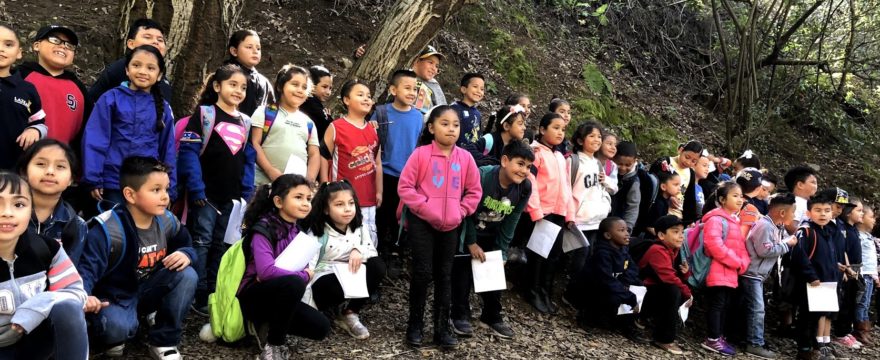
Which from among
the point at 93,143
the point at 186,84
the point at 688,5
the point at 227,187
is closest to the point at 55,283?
the point at 93,143

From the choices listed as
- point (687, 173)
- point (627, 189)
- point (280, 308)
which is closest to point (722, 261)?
point (627, 189)

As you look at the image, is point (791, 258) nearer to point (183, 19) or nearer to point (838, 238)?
point (838, 238)

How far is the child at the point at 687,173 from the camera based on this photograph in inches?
284

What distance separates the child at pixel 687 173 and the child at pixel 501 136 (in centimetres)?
216

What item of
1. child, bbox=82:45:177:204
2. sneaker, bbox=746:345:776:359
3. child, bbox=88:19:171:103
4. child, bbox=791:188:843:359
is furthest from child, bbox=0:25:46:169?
child, bbox=791:188:843:359

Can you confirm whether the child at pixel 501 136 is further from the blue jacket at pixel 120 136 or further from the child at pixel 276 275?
the blue jacket at pixel 120 136

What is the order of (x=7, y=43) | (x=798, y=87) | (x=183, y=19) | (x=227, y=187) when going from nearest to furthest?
(x=7, y=43), (x=227, y=187), (x=183, y=19), (x=798, y=87)

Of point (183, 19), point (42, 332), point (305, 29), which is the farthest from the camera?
Result: point (305, 29)

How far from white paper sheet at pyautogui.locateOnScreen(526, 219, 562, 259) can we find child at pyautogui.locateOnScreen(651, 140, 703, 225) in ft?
6.82

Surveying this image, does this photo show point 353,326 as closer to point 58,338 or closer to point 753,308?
point 58,338

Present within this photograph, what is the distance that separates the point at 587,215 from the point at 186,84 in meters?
3.61

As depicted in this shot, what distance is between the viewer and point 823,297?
6.42 metres

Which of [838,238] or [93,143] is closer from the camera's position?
[93,143]

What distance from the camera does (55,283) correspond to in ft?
10.3
